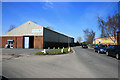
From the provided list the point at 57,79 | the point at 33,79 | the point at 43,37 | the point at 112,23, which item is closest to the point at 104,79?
the point at 57,79

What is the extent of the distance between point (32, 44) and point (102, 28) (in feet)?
78.2

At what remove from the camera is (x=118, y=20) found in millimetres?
22562

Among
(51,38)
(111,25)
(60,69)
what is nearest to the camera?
(60,69)

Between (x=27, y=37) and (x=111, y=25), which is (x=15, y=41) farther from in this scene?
(x=111, y=25)

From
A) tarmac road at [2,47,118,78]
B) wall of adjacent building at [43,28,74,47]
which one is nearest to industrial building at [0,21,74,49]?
wall of adjacent building at [43,28,74,47]

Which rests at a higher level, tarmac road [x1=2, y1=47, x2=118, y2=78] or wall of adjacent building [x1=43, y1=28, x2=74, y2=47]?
wall of adjacent building [x1=43, y1=28, x2=74, y2=47]

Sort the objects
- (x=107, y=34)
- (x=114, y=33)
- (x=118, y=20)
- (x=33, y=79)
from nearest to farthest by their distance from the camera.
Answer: (x=33, y=79) → (x=118, y=20) → (x=114, y=33) → (x=107, y=34)

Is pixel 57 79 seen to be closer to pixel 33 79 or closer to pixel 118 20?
pixel 33 79

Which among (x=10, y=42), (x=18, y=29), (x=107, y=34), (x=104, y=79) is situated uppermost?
(x=18, y=29)

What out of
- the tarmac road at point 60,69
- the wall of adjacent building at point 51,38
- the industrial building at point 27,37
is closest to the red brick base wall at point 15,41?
the industrial building at point 27,37

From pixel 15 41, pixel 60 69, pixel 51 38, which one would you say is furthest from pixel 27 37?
pixel 60 69

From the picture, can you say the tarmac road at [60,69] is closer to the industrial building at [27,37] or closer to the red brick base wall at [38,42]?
the red brick base wall at [38,42]

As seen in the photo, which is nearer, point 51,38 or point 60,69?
point 60,69

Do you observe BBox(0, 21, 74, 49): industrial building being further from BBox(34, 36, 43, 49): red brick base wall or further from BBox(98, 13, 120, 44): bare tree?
BBox(98, 13, 120, 44): bare tree
